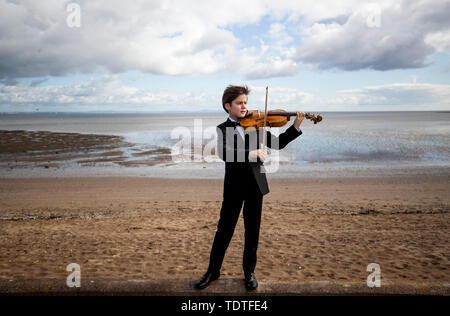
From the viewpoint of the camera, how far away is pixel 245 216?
320 cm

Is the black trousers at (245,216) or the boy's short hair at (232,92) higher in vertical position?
the boy's short hair at (232,92)

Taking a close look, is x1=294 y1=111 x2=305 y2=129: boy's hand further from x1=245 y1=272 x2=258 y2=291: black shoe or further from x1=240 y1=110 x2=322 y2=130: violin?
x1=245 y1=272 x2=258 y2=291: black shoe

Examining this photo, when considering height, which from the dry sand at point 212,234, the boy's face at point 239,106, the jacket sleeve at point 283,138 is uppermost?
the boy's face at point 239,106

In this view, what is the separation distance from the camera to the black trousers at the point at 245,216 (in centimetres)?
310

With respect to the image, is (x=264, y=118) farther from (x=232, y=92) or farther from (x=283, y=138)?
(x=232, y=92)

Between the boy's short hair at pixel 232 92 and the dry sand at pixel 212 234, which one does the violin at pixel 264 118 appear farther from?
the dry sand at pixel 212 234

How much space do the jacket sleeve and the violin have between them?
6.5 inches

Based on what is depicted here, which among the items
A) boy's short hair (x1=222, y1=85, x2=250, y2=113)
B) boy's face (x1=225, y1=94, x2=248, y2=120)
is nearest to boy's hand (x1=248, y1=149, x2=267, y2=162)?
boy's face (x1=225, y1=94, x2=248, y2=120)

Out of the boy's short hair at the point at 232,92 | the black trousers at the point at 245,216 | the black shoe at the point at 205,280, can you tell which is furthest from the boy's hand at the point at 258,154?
the black shoe at the point at 205,280

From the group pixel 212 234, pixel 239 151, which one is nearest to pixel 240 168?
pixel 239 151

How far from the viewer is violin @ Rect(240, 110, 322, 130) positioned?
3111 millimetres

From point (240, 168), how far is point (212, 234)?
344 cm
